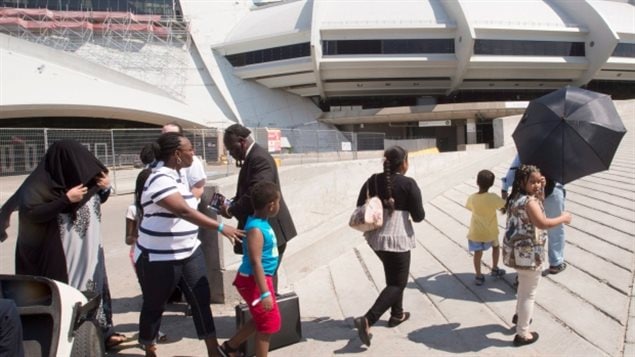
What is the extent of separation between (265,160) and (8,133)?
45.6ft

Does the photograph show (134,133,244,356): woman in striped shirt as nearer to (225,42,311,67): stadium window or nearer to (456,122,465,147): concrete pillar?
(225,42,311,67): stadium window

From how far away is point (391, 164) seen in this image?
3469 mm

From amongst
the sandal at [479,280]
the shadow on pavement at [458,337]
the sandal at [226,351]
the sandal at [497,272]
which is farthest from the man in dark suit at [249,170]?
the sandal at [497,272]

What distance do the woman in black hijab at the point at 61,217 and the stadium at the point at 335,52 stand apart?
3069cm

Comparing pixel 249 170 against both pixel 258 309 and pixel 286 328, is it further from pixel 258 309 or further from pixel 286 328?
pixel 286 328

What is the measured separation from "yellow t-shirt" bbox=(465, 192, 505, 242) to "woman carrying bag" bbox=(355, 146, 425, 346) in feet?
3.93

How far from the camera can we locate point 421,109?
38375mm

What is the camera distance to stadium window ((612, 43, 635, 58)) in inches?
1516

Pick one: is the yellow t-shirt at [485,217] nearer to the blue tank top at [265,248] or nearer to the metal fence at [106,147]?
the blue tank top at [265,248]

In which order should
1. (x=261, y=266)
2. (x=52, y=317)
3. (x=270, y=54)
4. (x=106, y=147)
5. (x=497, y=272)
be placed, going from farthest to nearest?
(x=270, y=54)
(x=106, y=147)
(x=497, y=272)
(x=261, y=266)
(x=52, y=317)

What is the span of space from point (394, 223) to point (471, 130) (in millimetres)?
36652

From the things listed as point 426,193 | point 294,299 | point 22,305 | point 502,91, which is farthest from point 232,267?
point 502,91

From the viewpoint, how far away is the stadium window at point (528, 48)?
122 feet

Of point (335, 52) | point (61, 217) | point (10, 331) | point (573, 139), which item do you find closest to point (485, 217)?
point (573, 139)
